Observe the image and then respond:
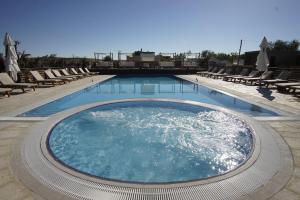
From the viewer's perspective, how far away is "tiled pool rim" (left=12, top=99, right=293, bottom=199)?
3.03m

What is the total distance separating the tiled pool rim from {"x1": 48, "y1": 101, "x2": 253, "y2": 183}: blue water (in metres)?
0.38

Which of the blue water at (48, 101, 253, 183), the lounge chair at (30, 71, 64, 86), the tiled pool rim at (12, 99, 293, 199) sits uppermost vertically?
the lounge chair at (30, 71, 64, 86)

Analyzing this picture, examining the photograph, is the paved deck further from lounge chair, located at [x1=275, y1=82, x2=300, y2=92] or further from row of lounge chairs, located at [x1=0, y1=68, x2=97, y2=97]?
lounge chair, located at [x1=275, y1=82, x2=300, y2=92]

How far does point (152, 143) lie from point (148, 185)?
2902mm

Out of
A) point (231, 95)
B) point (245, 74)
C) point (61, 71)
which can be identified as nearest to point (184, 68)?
point (245, 74)

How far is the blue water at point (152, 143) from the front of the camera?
15.6ft

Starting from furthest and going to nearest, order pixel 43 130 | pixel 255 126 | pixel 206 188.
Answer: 1. pixel 255 126
2. pixel 43 130
3. pixel 206 188

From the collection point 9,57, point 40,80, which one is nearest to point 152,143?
point 40,80

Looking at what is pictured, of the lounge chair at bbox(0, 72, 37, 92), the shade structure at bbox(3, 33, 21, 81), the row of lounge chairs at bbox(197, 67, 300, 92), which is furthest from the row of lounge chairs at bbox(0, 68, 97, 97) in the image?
the row of lounge chairs at bbox(197, 67, 300, 92)

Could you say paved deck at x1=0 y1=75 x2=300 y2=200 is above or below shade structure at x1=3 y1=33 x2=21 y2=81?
below

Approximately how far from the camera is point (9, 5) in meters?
15.5

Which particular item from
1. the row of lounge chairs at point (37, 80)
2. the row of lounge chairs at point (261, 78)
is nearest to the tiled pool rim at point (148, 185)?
the row of lounge chairs at point (37, 80)

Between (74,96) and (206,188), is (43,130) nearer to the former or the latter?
(206,188)

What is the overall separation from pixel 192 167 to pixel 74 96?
26.1ft
